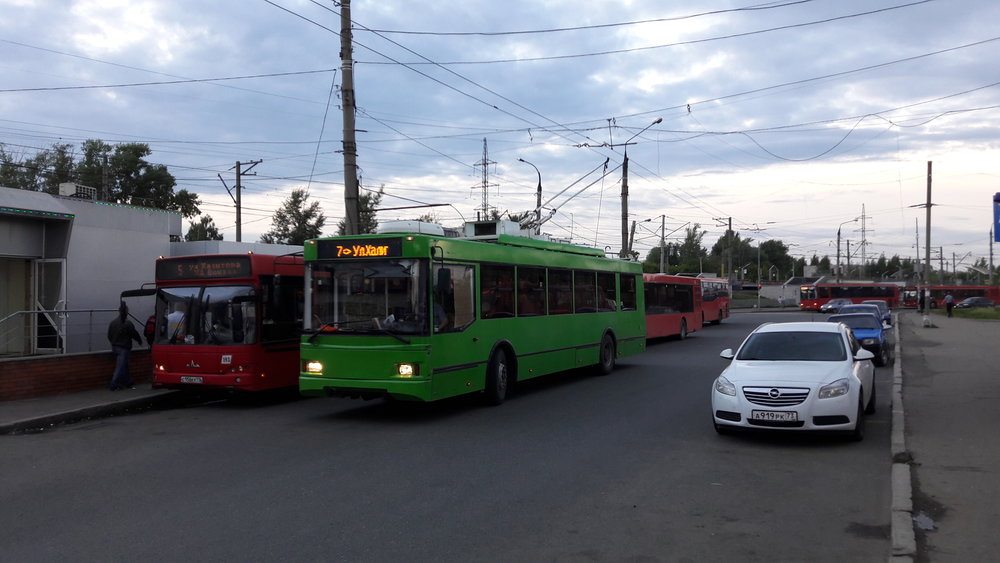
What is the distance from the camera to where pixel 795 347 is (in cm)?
1095

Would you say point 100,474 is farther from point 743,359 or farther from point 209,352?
point 743,359

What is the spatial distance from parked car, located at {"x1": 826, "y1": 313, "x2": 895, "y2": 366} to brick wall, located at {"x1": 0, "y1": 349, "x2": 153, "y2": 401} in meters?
17.4

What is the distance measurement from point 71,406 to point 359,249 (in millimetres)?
5626

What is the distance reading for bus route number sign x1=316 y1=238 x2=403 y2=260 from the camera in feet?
37.9

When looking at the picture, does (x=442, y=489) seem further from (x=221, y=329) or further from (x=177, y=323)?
(x=177, y=323)

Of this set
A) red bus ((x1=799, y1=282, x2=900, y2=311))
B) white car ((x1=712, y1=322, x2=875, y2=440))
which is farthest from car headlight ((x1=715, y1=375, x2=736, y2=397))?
red bus ((x1=799, y1=282, x2=900, y2=311))

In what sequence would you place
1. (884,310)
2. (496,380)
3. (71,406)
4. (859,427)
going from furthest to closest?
(884,310), (496,380), (71,406), (859,427)

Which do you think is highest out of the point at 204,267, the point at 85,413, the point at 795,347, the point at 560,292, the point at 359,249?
the point at 359,249

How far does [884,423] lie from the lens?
11.5m

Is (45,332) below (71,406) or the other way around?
the other way around

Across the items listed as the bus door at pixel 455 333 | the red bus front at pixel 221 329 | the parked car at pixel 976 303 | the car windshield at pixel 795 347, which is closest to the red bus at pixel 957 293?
the parked car at pixel 976 303

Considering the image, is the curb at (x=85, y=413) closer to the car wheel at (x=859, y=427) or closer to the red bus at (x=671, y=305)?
the car wheel at (x=859, y=427)


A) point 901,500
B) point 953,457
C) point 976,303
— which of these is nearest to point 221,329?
point 901,500

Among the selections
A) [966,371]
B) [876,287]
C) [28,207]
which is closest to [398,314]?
[28,207]
